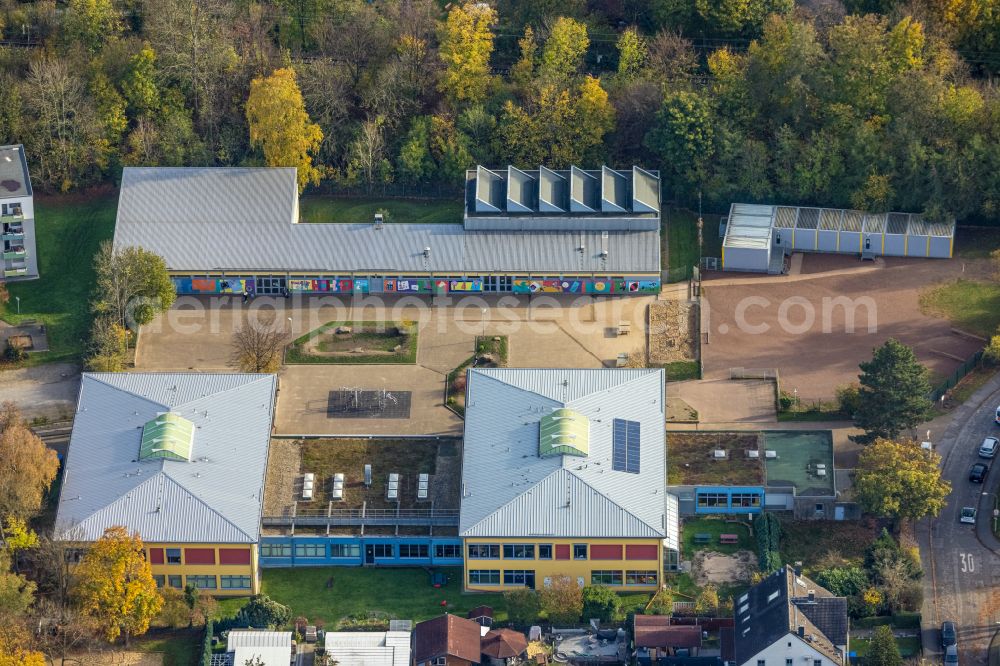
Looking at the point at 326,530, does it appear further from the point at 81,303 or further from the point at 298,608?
the point at 81,303

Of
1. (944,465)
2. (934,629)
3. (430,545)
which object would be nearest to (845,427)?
(944,465)

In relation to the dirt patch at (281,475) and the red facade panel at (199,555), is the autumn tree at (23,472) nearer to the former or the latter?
the red facade panel at (199,555)

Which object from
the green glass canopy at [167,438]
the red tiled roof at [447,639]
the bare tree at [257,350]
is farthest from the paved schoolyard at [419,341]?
the red tiled roof at [447,639]

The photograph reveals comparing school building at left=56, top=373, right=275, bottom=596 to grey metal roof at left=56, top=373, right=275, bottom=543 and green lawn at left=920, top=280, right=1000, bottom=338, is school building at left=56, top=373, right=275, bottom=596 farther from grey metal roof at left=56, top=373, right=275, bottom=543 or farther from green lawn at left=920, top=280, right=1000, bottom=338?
green lawn at left=920, top=280, right=1000, bottom=338

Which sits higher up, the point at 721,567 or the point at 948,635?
the point at 721,567

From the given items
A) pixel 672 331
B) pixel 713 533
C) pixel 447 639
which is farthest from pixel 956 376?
pixel 447 639

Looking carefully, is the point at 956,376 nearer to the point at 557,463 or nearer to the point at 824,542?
the point at 824,542

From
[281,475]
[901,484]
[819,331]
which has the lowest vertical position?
[901,484]
